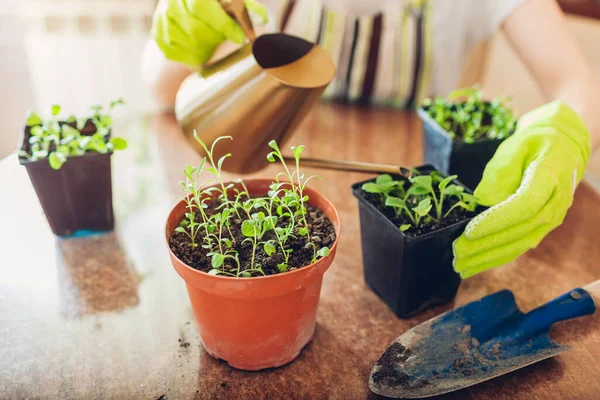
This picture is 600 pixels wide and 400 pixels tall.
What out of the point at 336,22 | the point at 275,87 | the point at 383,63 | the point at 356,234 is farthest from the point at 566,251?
the point at 336,22

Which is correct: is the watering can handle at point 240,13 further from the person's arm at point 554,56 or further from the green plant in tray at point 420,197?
the person's arm at point 554,56

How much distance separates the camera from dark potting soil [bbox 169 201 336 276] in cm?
53

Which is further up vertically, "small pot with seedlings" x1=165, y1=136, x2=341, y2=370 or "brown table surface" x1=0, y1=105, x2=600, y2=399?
"small pot with seedlings" x1=165, y1=136, x2=341, y2=370

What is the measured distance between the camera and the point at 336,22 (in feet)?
4.01

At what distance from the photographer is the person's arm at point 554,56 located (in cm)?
89

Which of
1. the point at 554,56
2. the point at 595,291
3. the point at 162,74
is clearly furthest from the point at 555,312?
the point at 162,74

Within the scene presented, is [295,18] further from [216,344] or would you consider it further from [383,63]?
[216,344]

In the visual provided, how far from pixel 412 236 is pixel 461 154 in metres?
0.27

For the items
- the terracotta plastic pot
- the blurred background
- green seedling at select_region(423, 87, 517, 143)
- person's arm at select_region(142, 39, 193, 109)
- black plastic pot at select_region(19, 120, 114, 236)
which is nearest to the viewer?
the terracotta plastic pot

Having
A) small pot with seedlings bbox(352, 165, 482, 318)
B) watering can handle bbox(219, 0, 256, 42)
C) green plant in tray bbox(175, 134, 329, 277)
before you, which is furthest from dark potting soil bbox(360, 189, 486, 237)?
watering can handle bbox(219, 0, 256, 42)

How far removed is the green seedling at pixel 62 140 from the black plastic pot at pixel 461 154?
514 millimetres

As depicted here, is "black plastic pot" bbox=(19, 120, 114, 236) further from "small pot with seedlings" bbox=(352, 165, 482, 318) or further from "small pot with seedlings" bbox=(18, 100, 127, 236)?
"small pot with seedlings" bbox=(352, 165, 482, 318)

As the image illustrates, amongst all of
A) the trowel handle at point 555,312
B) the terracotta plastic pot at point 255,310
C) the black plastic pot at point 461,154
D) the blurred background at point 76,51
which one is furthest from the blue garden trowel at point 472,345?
the blurred background at point 76,51

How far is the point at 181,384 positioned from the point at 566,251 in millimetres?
640
